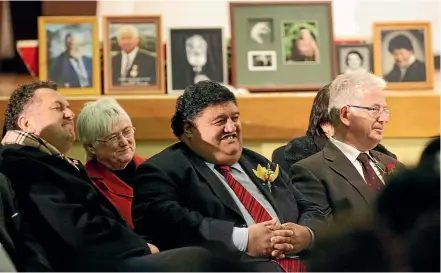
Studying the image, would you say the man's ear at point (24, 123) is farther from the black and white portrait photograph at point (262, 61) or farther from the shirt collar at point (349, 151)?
the shirt collar at point (349, 151)

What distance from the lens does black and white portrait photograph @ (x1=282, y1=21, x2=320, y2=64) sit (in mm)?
2711

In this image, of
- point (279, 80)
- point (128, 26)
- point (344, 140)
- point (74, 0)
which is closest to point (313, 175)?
point (344, 140)

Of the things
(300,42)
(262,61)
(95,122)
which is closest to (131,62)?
(95,122)

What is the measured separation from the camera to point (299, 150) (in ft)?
8.51

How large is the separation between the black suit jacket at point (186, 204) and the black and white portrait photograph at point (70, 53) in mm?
521

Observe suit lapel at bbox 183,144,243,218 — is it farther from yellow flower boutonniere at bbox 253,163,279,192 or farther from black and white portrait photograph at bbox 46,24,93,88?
black and white portrait photograph at bbox 46,24,93,88

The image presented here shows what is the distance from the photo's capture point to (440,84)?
278 centimetres

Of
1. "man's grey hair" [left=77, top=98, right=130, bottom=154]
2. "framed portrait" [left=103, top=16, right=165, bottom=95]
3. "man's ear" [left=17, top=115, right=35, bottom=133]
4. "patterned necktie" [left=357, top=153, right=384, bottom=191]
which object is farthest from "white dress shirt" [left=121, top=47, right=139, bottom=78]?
"patterned necktie" [left=357, top=153, right=384, bottom=191]

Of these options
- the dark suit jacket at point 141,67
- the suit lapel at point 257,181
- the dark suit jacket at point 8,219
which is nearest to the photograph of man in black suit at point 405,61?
the suit lapel at point 257,181

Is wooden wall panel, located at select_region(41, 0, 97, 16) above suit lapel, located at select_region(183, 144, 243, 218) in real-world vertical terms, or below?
above

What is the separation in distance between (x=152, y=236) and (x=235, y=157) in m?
0.31

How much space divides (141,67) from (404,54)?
0.87 m

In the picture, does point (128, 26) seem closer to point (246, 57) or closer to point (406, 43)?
point (246, 57)

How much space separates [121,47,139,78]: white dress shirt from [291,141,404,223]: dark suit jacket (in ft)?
2.09
